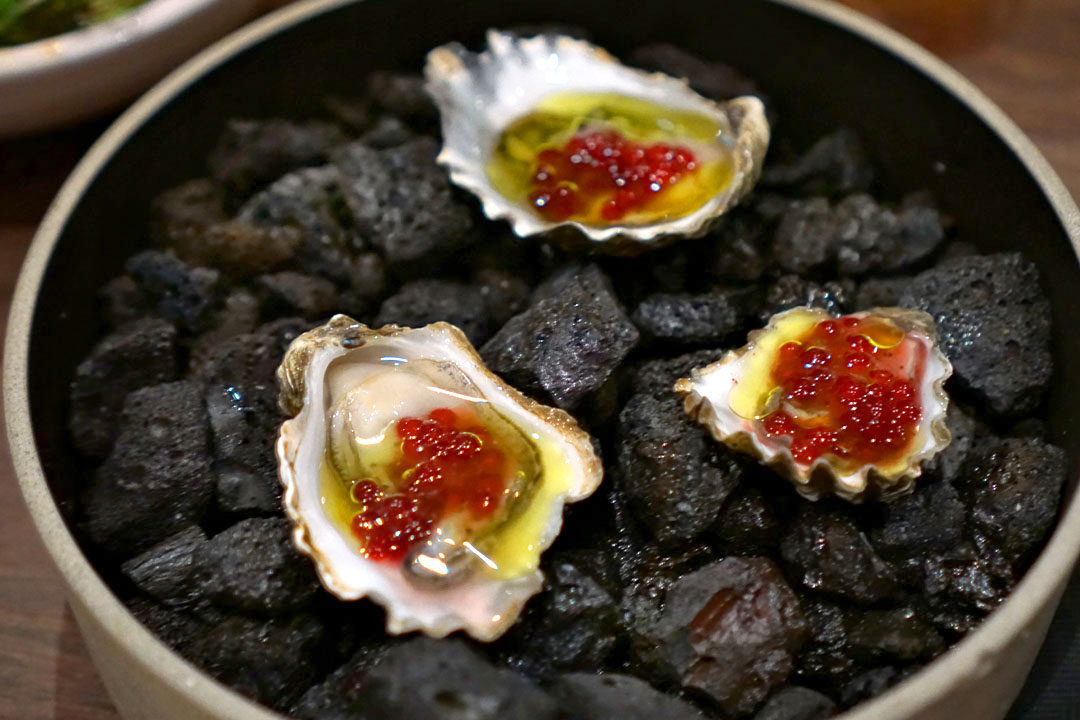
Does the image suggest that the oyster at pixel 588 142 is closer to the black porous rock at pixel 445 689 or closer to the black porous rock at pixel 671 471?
the black porous rock at pixel 671 471

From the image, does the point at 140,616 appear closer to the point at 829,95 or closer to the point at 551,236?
the point at 551,236

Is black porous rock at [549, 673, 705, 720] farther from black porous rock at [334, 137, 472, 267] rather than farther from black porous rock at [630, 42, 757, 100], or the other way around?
black porous rock at [630, 42, 757, 100]

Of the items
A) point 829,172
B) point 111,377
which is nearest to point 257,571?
point 111,377

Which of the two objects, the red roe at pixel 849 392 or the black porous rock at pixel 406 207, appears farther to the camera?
the black porous rock at pixel 406 207

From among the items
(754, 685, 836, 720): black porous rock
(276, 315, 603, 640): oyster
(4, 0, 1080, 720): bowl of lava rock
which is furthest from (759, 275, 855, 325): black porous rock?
(754, 685, 836, 720): black porous rock

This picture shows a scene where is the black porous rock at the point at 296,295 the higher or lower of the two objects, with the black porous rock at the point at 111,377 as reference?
higher

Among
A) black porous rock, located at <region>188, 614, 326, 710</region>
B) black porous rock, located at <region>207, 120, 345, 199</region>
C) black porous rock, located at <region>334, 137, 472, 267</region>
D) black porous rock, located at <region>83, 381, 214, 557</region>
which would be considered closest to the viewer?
black porous rock, located at <region>188, 614, 326, 710</region>

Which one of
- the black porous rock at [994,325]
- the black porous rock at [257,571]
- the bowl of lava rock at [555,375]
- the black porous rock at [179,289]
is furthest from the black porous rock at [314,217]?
the black porous rock at [994,325]
